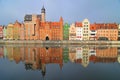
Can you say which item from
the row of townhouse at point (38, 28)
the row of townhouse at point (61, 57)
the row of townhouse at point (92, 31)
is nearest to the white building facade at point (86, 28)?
the row of townhouse at point (92, 31)

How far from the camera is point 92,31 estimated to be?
6781 centimetres

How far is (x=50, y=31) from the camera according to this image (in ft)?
223

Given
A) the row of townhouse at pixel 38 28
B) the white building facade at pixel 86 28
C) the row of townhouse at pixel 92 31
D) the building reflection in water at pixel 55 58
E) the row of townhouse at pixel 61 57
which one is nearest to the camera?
the building reflection in water at pixel 55 58

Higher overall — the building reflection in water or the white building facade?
the white building facade

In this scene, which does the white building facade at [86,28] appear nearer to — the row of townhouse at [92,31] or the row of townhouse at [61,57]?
the row of townhouse at [92,31]

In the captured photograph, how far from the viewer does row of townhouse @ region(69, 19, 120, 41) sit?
219ft

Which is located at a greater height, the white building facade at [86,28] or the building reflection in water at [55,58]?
the white building facade at [86,28]

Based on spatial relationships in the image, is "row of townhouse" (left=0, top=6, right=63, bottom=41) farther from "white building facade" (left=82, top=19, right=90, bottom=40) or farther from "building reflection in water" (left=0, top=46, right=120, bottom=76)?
"building reflection in water" (left=0, top=46, right=120, bottom=76)

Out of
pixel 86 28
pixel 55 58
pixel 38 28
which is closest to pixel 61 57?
pixel 55 58

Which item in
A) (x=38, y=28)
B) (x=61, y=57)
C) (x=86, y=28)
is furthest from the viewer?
(x=38, y=28)

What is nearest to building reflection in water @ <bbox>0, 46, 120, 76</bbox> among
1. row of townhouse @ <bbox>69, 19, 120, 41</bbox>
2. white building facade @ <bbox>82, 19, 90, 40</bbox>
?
row of townhouse @ <bbox>69, 19, 120, 41</bbox>

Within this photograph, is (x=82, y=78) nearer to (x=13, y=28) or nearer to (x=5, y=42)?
(x=5, y=42)

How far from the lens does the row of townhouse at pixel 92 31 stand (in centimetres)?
6676

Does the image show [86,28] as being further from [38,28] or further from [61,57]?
[61,57]
